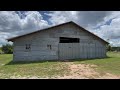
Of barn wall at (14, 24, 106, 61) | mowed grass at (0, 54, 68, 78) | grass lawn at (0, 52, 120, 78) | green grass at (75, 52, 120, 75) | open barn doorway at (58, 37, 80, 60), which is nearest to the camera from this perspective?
mowed grass at (0, 54, 68, 78)

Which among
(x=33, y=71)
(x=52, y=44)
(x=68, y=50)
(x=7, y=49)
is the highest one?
(x=52, y=44)

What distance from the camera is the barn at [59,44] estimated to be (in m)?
22.0

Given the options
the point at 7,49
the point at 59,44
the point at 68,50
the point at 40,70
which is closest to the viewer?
the point at 40,70

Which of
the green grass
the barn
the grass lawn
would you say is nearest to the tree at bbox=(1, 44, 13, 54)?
the barn

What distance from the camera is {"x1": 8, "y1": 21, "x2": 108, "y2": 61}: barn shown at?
21984 millimetres

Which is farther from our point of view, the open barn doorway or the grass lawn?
the open barn doorway

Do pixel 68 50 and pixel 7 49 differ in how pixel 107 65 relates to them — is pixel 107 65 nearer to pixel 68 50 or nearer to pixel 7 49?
pixel 68 50

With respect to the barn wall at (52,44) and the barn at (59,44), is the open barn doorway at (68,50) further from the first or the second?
the barn wall at (52,44)

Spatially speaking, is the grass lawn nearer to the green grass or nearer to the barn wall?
the green grass

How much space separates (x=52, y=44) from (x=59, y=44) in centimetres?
102

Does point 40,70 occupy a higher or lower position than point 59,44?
lower

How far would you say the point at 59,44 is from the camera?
77.9 ft

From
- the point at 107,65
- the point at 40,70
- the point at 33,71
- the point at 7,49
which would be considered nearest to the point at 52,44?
the point at 107,65
